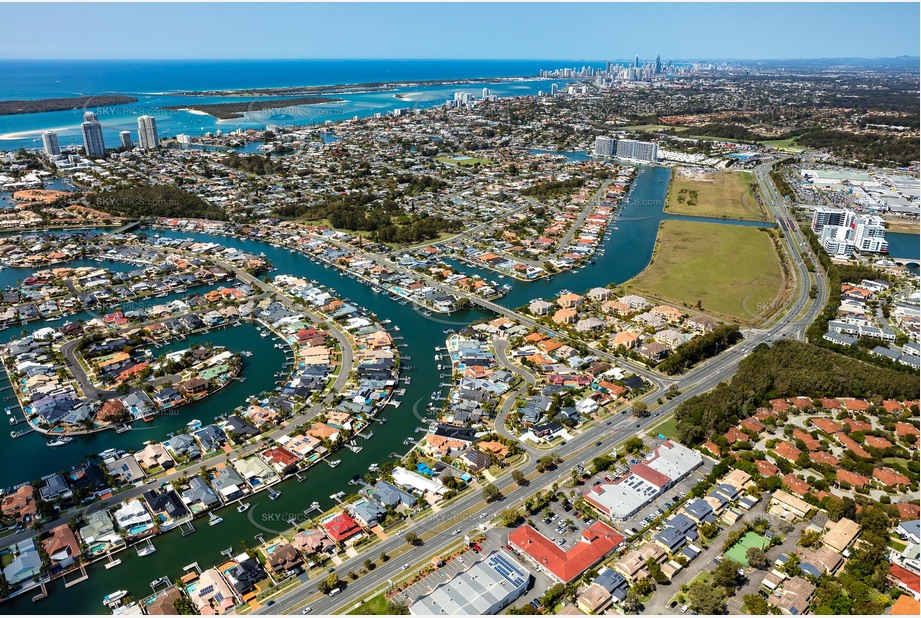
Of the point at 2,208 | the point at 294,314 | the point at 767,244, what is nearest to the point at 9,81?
the point at 2,208

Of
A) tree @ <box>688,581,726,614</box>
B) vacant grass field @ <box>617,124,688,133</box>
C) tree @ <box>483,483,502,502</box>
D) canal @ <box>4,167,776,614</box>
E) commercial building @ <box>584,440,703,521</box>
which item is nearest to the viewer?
tree @ <box>688,581,726,614</box>

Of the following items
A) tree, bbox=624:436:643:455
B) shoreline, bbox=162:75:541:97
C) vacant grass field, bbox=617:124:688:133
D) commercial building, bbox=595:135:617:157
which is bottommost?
tree, bbox=624:436:643:455

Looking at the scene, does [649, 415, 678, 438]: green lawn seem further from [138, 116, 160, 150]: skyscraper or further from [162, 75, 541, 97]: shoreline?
[162, 75, 541, 97]: shoreline

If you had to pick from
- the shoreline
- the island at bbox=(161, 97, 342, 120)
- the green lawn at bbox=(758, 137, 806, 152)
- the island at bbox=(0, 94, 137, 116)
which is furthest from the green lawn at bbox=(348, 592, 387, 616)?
the shoreline

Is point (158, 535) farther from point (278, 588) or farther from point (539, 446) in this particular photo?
point (539, 446)

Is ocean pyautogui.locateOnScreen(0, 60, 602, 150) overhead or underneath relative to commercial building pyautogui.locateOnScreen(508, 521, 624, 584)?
overhead
